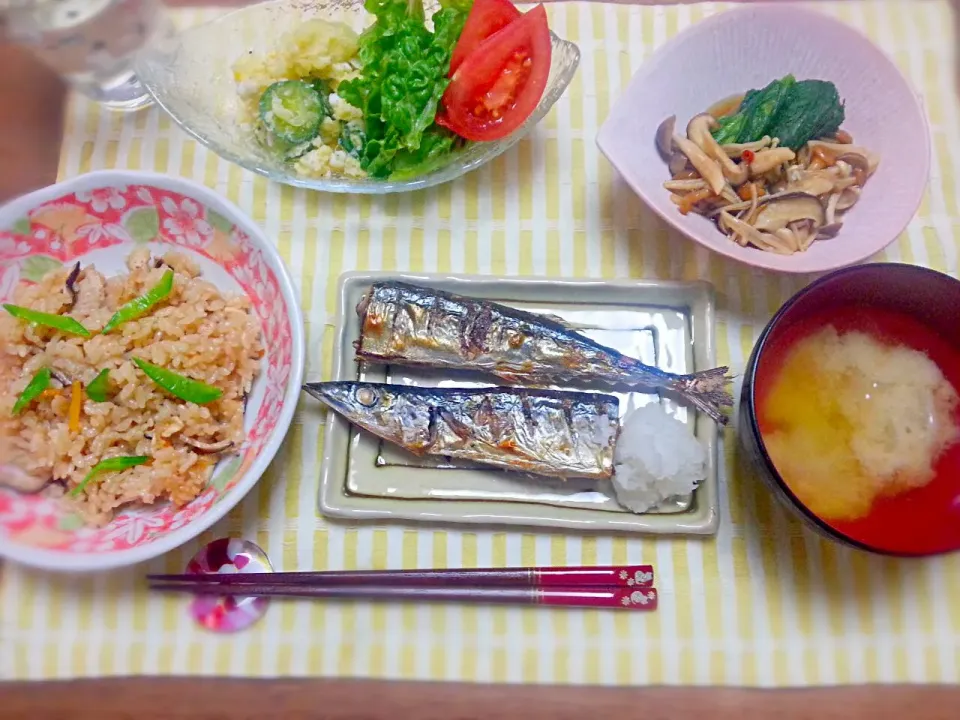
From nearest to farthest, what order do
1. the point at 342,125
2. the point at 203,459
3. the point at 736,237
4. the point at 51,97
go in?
the point at 203,459, the point at 736,237, the point at 342,125, the point at 51,97

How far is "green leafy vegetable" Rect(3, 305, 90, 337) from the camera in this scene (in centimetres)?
138

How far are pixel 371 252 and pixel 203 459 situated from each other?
2.02 feet

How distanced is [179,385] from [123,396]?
126 mm

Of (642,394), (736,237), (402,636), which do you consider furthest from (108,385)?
(736,237)

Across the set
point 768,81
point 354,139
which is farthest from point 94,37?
point 768,81

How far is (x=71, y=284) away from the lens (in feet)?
4.79

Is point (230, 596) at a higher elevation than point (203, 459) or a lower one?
lower

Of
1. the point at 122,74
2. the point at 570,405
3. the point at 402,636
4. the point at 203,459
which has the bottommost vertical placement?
the point at 402,636

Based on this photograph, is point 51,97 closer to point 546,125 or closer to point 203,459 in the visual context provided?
point 203,459

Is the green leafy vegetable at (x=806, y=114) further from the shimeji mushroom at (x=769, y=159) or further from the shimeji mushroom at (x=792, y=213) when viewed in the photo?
the shimeji mushroom at (x=792, y=213)

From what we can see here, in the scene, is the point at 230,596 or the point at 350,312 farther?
the point at 350,312

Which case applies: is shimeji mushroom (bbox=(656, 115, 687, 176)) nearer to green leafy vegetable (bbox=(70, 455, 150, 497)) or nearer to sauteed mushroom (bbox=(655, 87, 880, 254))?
sauteed mushroom (bbox=(655, 87, 880, 254))

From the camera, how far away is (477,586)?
1.42 meters

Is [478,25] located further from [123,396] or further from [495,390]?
[123,396]
